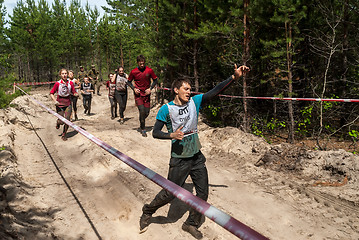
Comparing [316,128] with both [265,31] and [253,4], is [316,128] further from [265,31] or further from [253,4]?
[253,4]

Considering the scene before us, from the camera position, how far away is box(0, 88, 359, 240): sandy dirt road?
371cm

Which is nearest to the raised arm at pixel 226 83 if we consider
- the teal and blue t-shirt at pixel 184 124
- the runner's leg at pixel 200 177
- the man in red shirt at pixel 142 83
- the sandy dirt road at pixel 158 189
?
the teal and blue t-shirt at pixel 184 124

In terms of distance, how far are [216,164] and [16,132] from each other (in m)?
7.20

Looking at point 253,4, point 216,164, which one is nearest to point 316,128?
point 253,4

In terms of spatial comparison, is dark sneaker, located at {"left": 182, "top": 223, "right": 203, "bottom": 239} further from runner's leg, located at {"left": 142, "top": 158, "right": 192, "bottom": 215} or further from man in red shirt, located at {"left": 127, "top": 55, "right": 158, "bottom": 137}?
man in red shirt, located at {"left": 127, "top": 55, "right": 158, "bottom": 137}

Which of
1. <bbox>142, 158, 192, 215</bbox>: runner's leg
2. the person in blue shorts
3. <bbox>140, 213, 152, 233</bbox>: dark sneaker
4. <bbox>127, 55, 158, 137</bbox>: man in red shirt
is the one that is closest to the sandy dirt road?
<bbox>140, 213, 152, 233</bbox>: dark sneaker

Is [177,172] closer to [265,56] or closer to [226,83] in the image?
[226,83]

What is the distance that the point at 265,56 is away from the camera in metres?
9.84

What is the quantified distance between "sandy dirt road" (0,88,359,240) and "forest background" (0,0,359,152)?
276cm

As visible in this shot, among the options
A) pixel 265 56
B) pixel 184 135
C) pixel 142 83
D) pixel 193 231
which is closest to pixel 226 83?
pixel 184 135

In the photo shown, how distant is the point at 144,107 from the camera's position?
8469 millimetres

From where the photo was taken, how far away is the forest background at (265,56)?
9.91m

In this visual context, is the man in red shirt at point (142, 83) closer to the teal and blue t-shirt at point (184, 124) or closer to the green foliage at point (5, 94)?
the teal and blue t-shirt at point (184, 124)

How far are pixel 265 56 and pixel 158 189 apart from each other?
7.41m
